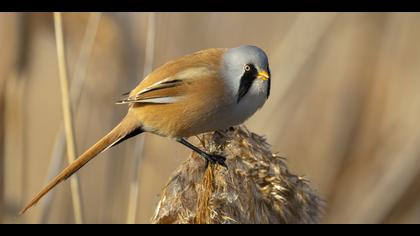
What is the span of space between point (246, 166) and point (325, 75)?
1617 millimetres

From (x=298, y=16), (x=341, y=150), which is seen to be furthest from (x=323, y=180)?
(x=298, y=16)

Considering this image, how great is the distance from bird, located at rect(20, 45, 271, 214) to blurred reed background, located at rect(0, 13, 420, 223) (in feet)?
0.73

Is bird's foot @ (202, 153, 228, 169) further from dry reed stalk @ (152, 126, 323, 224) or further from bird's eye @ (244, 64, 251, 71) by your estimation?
bird's eye @ (244, 64, 251, 71)

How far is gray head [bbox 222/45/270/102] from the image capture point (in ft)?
5.80

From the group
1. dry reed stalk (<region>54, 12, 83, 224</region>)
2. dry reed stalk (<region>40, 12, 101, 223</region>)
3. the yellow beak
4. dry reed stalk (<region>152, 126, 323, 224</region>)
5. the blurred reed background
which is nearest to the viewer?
dry reed stalk (<region>152, 126, 323, 224</region>)

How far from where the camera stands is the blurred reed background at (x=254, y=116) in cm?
246

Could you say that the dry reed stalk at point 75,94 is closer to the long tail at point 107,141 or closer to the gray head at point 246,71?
the long tail at point 107,141

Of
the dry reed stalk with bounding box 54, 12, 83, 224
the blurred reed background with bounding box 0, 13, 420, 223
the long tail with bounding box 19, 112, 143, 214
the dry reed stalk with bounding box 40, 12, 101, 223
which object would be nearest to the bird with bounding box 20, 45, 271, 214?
the long tail with bounding box 19, 112, 143, 214

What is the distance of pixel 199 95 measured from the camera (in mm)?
1879

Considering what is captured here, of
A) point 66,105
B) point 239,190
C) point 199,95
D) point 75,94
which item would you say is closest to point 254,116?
point 75,94

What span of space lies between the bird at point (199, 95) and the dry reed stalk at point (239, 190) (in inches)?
2.6

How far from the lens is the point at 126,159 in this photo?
104 inches

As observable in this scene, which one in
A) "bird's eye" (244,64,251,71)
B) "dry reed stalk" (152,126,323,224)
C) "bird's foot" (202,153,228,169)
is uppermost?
"bird's eye" (244,64,251,71)
